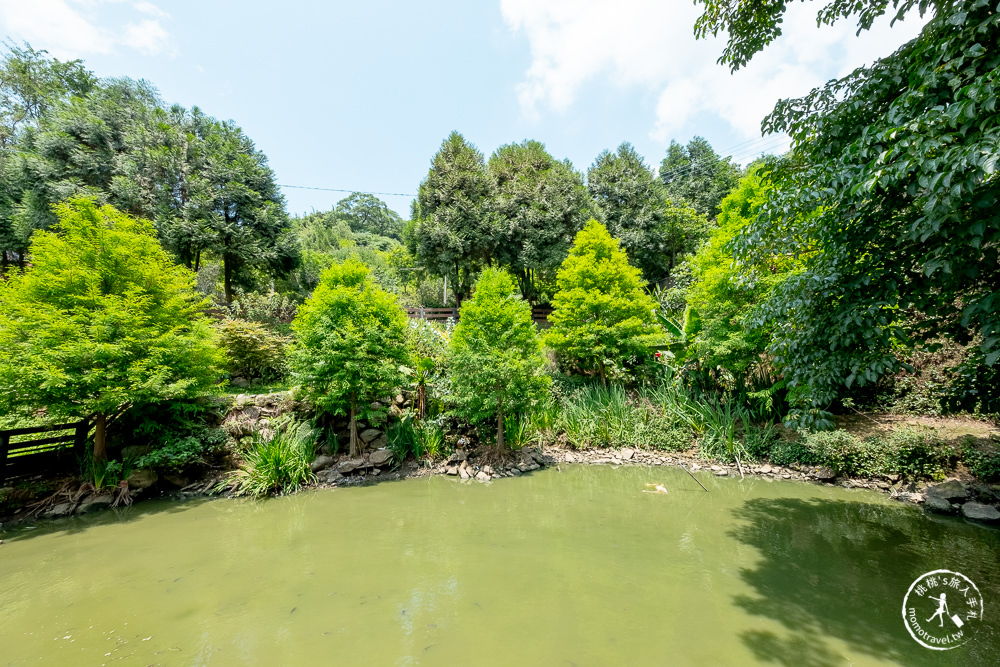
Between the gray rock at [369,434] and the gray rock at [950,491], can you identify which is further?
the gray rock at [369,434]

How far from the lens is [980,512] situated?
555 cm

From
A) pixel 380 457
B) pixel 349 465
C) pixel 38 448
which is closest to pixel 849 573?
pixel 380 457

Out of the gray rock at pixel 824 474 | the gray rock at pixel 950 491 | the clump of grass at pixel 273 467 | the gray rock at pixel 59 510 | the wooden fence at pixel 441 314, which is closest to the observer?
the gray rock at pixel 950 491

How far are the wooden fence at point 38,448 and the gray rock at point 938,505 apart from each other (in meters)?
14.0

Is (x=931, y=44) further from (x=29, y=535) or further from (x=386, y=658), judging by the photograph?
(x=29, y=535)

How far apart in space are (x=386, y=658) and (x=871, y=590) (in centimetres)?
478

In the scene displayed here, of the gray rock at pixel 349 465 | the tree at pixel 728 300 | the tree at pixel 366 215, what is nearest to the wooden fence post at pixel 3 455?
the gray rock at pixel 349 465

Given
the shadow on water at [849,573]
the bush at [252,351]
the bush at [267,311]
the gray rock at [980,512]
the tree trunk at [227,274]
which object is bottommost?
the shadow on water at [849,573]

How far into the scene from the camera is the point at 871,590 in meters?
3.99

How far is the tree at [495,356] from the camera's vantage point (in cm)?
818

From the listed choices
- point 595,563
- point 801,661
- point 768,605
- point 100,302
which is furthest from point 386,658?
point 100,302

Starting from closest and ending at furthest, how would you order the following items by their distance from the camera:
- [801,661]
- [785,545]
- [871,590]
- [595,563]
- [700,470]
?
[801,661]
[871,590]
[595,563]
[785,545]
[700,470]

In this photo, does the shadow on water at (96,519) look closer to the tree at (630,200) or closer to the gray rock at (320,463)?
the gray rock at (320,463)

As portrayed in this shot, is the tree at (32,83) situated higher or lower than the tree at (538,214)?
higher
